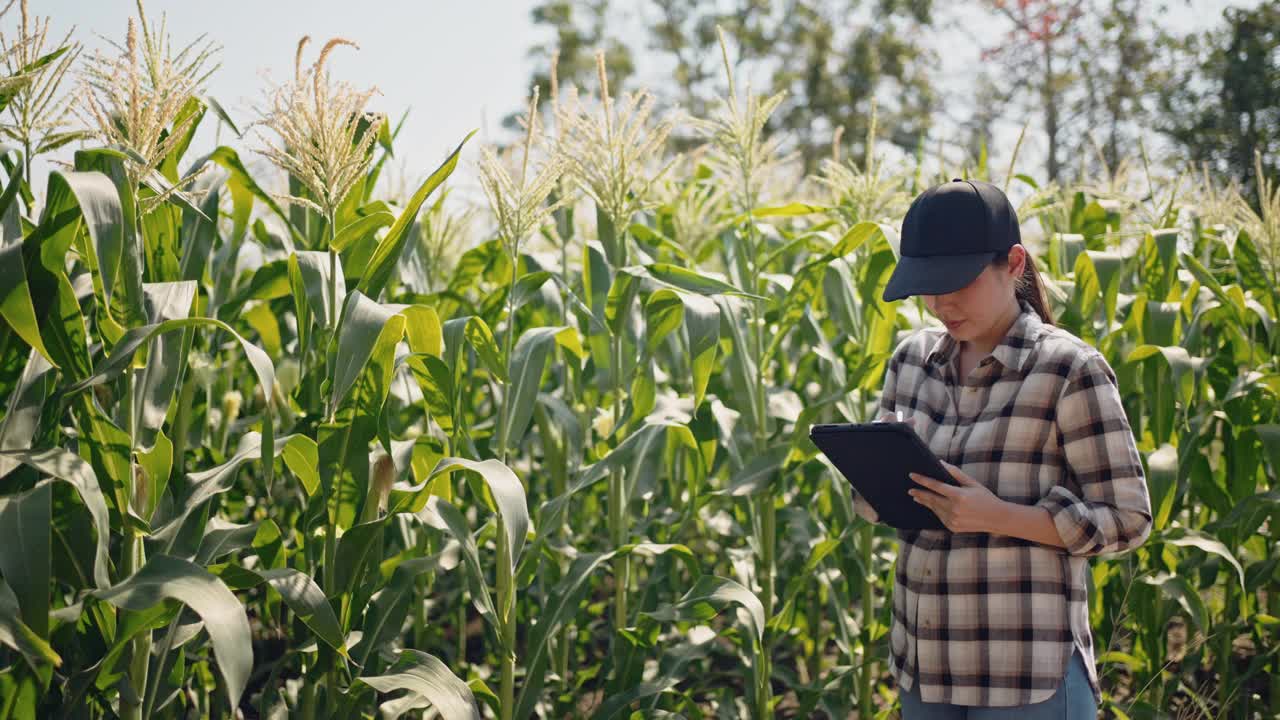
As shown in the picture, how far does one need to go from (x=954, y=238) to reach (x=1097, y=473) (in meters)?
0.50

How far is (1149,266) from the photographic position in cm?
357

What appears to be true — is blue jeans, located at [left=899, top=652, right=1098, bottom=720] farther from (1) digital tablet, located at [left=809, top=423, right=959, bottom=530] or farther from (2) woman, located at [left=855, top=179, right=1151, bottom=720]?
(1) digital tablet, located at [left=809, top=423, right=959, bottom=530]

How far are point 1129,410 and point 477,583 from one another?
2461 millimetres

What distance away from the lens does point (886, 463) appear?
1.85 m

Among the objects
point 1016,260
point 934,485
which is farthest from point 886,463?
point 1016,260

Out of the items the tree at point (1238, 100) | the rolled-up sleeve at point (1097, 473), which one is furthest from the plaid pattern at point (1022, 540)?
the tree at point (1238, 100)

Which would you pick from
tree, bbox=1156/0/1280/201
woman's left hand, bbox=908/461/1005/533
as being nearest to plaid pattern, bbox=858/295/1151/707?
woman's left hand, bbox=908/461/1005/533

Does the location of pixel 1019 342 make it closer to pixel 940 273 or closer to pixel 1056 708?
pixel 940 273

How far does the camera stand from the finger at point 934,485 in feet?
5.73

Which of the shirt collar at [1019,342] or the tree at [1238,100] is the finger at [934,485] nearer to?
the shirt collar at [1019,342]

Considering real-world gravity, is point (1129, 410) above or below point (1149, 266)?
below

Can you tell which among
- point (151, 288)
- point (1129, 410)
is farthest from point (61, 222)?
point (1129, 410)

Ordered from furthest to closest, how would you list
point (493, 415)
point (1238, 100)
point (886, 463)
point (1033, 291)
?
point (1238, 100), point (493, 415), point (1033, 291), point (886, 463)

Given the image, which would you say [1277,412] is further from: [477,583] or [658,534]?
[477,583]
